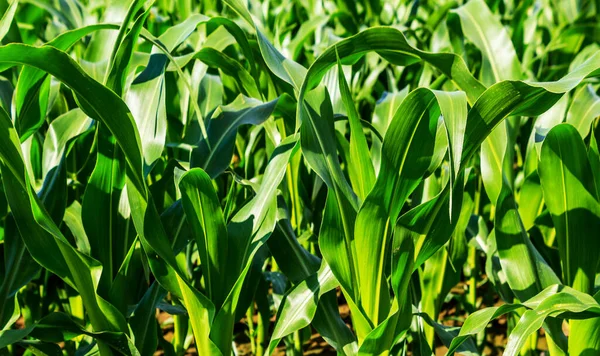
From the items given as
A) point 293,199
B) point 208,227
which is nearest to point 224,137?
point 208,227

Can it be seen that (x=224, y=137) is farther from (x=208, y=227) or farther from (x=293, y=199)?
(x=293, y=199)

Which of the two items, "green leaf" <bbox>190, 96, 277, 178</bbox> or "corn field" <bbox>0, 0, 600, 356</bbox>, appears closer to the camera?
"corn field" <bbox>0, 0, 600, 356</bbox>

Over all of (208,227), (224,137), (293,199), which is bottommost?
(293,199)

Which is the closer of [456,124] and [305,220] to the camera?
[456,124]

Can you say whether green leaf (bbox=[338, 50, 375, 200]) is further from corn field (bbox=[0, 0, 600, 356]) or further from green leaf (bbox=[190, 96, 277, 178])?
green leaf (bbox=[190, 96, 277, 178])

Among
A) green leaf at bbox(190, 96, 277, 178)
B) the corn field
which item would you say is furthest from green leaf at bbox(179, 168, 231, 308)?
green leaf at bbox(190, 96, 277, 178)

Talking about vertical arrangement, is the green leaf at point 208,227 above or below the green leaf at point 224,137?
below

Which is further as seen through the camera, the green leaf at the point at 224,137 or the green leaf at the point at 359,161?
the green leaf at the point at 224,137

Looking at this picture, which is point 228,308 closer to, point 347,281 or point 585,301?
point 347,281

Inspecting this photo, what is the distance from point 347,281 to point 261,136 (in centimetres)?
99

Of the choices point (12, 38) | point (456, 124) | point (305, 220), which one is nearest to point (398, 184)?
point (456, 124)

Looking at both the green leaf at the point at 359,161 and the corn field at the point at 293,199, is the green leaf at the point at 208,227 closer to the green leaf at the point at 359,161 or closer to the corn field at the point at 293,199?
the corn field at the point at 293,199

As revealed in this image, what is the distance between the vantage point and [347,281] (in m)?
1.25

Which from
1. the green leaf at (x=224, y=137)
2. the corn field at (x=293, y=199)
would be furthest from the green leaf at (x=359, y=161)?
the green leaf at (x=224, y=137)
